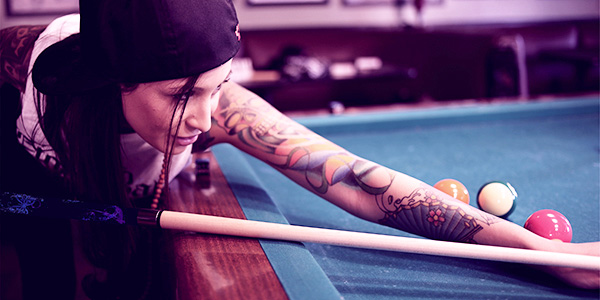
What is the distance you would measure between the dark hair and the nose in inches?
4.1

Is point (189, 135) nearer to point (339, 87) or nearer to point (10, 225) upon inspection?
point (10, 225)

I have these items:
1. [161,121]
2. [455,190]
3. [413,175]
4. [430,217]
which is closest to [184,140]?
[161,121]

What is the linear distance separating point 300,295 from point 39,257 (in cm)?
97

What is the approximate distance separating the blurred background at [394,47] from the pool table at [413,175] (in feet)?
8.16

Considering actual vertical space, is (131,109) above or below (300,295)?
above

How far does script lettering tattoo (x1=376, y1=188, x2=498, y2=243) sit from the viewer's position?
1.06m

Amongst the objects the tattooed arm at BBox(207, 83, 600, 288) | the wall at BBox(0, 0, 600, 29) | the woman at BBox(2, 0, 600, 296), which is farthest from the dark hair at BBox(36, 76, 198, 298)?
the wall at BBox(0, 0, 600, 29)

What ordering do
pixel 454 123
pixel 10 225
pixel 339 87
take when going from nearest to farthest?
pixel 10 225
pixel 454 123
pixel 339 87

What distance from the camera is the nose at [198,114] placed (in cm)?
100

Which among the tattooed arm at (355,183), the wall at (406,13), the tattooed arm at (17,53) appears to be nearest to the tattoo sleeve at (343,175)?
the tattooed arm at (355,183)

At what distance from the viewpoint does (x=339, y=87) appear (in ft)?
18.2

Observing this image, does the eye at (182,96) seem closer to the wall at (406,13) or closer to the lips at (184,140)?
the lips at (184,140)

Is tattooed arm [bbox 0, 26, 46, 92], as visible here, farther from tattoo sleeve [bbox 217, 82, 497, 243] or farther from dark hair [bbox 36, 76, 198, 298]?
tattoo sleeve [bbox 217, 82, 497, 243]

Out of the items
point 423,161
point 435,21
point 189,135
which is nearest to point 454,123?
point 423,161
